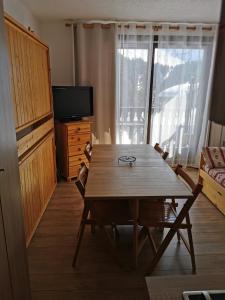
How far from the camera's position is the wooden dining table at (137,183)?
1.69 m

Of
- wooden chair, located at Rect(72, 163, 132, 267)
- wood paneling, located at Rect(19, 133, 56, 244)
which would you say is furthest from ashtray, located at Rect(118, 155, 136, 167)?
wood paneling, located at Rect(19, 133, 56, 244)

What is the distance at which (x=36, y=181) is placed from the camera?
2.51 meters

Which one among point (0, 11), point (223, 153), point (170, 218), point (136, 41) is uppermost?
point (136, 41)

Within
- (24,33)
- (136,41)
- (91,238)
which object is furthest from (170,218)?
(136,41)

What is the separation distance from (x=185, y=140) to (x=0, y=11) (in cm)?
369

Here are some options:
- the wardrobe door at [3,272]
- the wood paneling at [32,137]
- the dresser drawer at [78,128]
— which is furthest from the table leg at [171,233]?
the dresser drawer at [78,128]

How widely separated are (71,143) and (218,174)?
2.11 m

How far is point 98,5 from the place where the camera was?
2.98 m

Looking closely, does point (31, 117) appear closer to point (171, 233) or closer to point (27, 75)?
point (27, 75)

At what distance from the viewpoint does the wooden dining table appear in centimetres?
169

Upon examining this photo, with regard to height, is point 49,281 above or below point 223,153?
below

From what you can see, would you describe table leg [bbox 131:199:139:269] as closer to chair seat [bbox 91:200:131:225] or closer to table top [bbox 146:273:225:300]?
chair seat [bbox 91:200:131:225]

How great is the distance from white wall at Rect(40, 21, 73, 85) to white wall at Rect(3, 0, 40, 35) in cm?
24

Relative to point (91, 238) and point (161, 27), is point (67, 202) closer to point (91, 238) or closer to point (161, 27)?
point (91, 238)
